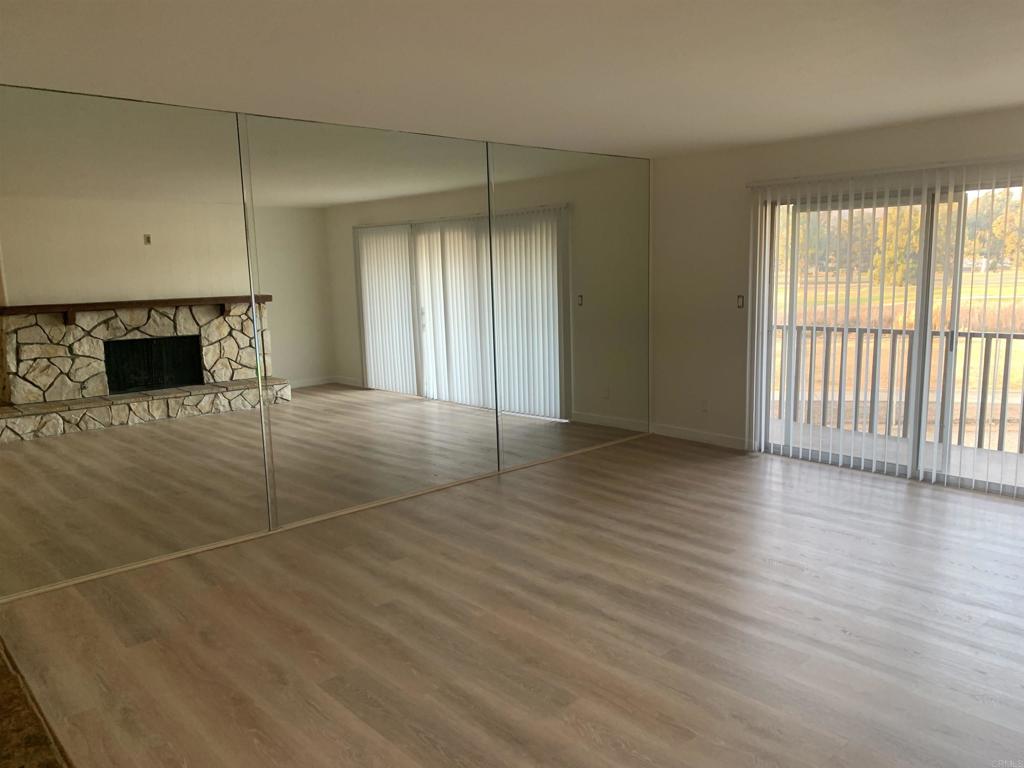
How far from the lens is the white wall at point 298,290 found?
4.04m

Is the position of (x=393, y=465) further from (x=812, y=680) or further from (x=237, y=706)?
(x=812, y=680)

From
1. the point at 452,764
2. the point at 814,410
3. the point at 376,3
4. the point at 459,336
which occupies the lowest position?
the point at 452,764

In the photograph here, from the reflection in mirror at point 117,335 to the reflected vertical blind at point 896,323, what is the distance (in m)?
3.92

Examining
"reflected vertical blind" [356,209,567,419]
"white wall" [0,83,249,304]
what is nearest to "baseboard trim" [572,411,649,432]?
"reflected vertical blind" [356,209,567,419]

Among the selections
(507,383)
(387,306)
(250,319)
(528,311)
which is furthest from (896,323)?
(250,319)

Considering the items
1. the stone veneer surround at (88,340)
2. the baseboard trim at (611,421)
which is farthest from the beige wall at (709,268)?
the stone veneer surround at (88,340)

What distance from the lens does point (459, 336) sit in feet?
16.5

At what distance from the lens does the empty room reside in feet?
8.26

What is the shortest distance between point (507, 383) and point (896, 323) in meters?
2.77

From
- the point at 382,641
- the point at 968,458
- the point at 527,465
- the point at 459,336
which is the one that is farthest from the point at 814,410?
the point at 382,641

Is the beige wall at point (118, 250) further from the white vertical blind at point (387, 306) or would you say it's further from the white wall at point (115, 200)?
the white vertical blind at point (387, 306)

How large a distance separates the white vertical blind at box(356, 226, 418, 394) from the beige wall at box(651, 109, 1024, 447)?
8.60 feet

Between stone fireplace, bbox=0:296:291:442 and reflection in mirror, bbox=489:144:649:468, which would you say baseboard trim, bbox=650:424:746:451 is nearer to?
reflection in mirror, bbox=489:144:649:468

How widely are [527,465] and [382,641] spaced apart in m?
2.80
